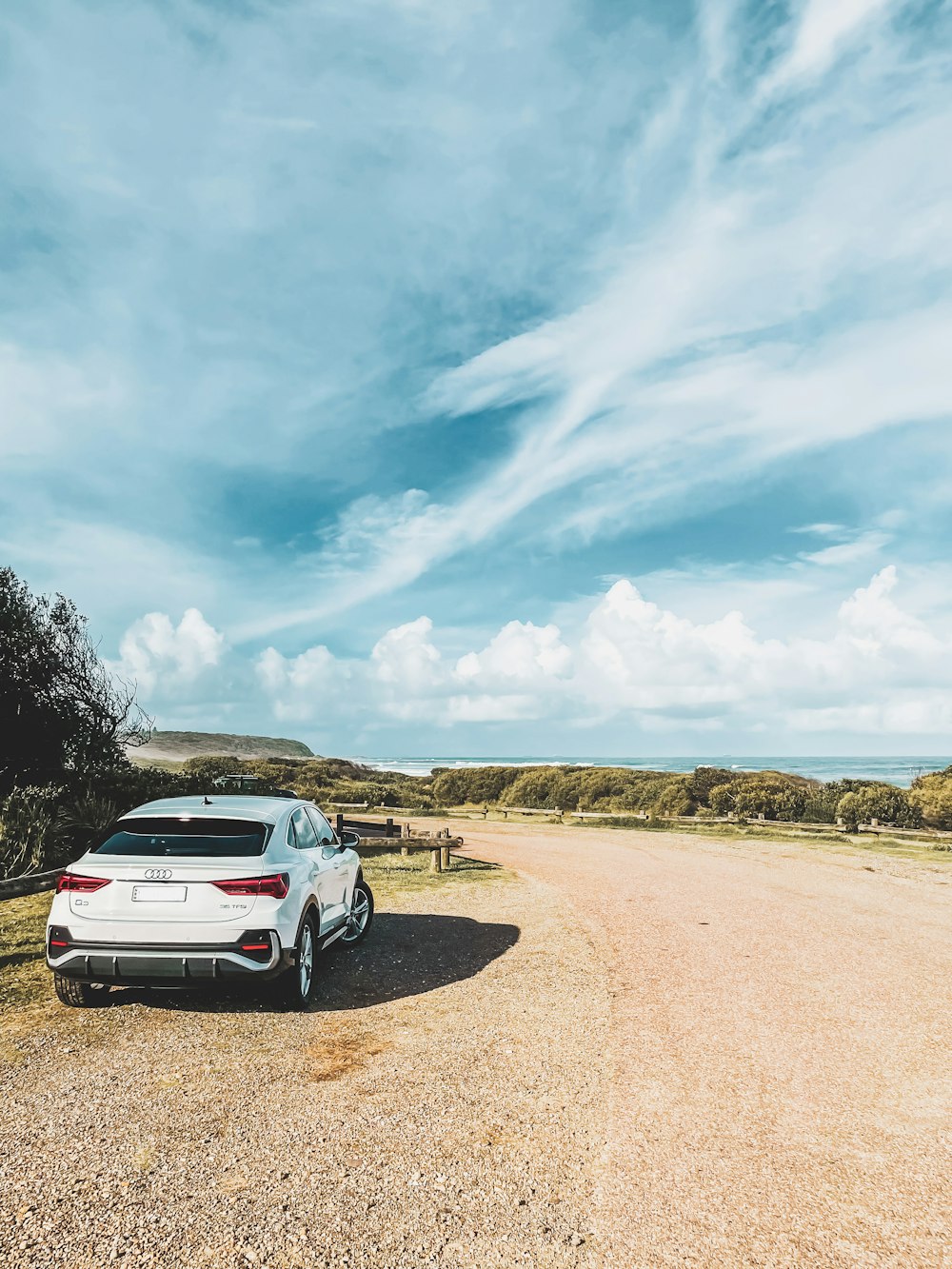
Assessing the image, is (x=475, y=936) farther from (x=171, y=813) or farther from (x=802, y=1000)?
(x=171, y=813)

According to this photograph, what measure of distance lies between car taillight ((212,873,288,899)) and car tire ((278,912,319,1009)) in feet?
1.84

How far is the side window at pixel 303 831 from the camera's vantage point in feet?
25.2

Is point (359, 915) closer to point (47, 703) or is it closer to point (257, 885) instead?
point (257, 885)

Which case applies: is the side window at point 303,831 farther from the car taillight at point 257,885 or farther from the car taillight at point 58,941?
the car taillight at point 58,941

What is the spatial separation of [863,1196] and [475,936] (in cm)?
650

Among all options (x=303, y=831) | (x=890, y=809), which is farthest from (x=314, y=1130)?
(x=890, y=809)

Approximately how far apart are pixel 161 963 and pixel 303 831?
79.0 inches

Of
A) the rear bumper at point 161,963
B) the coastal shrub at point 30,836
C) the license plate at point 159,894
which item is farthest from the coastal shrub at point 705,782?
the license plate at point 159,894

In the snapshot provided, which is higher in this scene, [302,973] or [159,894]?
[159,894]

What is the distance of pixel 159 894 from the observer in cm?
628

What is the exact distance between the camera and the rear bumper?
6.14 metres

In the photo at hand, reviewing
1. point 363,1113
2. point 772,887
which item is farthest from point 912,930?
point 363,1113

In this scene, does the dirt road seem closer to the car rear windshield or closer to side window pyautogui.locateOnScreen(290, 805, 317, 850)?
side window pyautogui.locateOnScreen(290, 805, 317, 850)

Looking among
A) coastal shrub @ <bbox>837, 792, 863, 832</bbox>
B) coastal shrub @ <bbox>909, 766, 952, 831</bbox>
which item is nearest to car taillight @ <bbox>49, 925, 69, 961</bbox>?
coastal shrub @ <bbox>837, 792, 863, 832</bbox>
